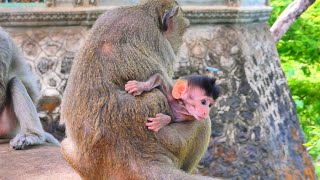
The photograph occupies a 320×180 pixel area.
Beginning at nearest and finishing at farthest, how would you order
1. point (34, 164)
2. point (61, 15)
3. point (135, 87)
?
1. point (135, 87)
2. point (34, 164)
3. point (61, 15)

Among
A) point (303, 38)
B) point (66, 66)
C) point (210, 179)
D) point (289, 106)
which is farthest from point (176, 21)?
point (303, 38)

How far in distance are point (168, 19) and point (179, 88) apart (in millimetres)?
549

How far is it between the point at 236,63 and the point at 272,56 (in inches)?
41.9

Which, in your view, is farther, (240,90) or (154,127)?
(240,90)

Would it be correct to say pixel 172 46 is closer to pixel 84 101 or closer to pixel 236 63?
pixel 84 101

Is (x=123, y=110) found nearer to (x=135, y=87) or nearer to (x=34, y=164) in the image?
(x=135, y=87)

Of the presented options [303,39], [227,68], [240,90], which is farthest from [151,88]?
[303,39]

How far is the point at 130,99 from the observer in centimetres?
366

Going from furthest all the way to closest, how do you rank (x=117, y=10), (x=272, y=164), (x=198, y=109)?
1. (x=272, y=164)
2. (x=117, y=10)
3. (x=198, y=109)

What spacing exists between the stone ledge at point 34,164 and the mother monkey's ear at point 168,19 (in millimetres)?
1418

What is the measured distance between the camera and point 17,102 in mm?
6191

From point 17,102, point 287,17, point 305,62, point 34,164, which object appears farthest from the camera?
point 305,62

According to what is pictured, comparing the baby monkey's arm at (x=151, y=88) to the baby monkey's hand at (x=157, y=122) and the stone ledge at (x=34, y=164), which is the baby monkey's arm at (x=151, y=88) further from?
the stone ledge at (x=34, y=164)

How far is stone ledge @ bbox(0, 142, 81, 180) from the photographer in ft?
16.6
